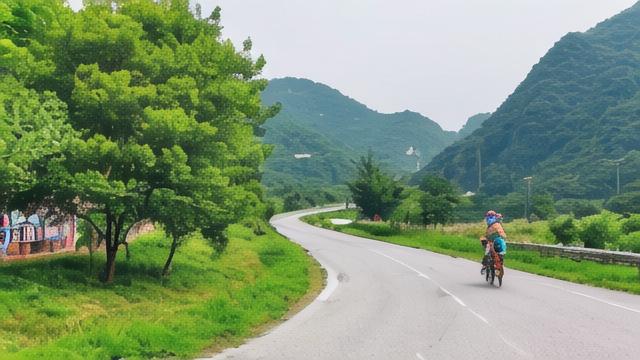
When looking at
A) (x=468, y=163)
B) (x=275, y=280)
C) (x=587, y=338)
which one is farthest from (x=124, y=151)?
(x=468, y=163)

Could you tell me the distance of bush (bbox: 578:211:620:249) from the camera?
100ft

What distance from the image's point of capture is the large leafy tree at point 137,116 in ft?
40.8

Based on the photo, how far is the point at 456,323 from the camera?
11516 millimetres

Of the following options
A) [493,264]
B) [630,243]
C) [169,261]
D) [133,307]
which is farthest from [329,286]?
[630,243]

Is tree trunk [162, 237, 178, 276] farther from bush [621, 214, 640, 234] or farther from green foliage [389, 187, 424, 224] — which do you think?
green foliage [389, 187, 424, 224]

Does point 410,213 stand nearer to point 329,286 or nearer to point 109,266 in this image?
point 329,286

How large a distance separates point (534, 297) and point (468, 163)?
153 m

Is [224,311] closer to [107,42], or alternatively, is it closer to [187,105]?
[187,105]

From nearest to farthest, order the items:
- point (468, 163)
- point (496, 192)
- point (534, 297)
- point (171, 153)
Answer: point (171, 153)
point (534, 297)
point (496, 192)
point (468, 163)

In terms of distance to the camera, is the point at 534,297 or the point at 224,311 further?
the point at 534,297

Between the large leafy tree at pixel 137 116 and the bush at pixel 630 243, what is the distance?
23.9m

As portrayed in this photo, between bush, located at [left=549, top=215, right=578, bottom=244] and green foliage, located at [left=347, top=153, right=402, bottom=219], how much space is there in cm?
3526

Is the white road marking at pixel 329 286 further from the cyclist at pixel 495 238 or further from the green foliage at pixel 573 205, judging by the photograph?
the green foliage at pixel 573 205

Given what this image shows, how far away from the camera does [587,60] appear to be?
171 metres
